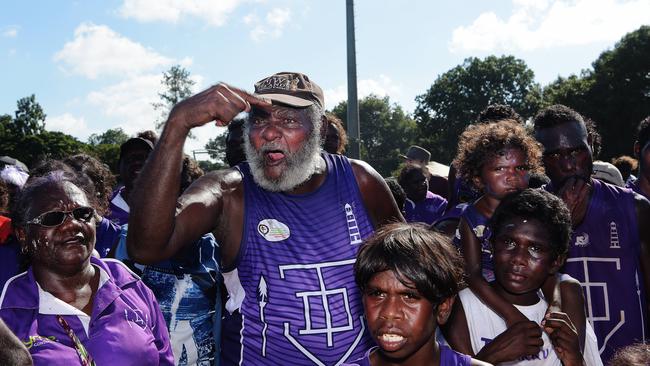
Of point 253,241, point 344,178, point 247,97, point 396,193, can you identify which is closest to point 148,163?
point 247,97

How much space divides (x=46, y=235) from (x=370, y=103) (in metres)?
88.4

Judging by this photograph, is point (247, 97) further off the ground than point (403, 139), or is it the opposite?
point (403, 139)

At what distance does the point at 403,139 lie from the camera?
87.1 metres

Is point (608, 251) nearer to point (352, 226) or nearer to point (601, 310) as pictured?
point (601, 310)

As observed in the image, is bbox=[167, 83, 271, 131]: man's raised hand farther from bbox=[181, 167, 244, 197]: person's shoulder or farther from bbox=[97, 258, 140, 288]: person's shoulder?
bbox=[97, 258, 140, 288]: person's shoulder

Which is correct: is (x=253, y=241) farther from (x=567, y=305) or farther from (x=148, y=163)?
(x=567, y=305)

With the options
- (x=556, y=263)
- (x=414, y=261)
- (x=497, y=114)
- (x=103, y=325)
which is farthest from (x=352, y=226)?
(x=497, y=114)

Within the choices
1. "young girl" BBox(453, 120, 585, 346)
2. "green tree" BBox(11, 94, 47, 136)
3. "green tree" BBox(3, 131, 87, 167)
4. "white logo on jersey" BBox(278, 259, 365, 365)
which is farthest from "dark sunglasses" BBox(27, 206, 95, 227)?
"green tree" BBox(11, 94, 47, 136)

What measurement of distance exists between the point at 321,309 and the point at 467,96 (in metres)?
53.4

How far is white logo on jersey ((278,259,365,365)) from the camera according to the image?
2674 millimetres

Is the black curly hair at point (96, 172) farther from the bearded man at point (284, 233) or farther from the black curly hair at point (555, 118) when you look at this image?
the black curly hair at point (555, 118)

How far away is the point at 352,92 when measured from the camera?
535 inches

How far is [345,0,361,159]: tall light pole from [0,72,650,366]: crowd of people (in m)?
9.37

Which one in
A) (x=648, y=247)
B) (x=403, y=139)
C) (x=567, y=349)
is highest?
(x=403, y=139)
